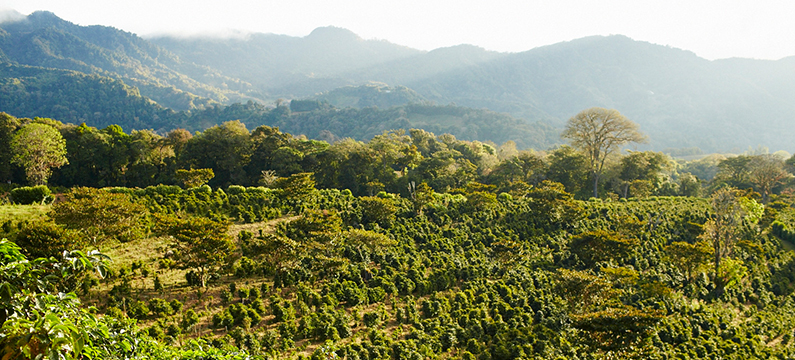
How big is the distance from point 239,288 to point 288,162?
24779 mm

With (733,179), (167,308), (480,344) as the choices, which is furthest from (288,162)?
(733,179)

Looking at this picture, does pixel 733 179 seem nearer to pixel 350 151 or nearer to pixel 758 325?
pixel 758 325

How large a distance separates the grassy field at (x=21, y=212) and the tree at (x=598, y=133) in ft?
154

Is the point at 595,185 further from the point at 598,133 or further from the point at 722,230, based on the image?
the point at 722,230

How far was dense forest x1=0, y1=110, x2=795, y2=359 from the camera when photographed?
11477 millimetres

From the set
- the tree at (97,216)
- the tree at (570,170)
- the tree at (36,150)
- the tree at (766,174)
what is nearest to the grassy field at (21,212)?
the tree at (97,216)

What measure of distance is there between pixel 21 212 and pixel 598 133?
161ft

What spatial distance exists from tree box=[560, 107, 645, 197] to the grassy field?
47.0 m

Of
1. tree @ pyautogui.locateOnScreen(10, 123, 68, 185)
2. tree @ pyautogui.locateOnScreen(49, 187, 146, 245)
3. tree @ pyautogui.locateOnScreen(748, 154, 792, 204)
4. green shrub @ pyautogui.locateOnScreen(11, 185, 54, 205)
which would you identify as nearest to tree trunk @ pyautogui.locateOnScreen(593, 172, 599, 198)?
tree @ pyautogui.locateOnScreen(748, 154, 792, 204)

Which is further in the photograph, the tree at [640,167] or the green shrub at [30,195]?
the tree at [640,167]

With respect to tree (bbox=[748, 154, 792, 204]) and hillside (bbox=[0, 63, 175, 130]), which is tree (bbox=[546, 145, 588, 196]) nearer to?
tree (bbox=[748, 154, 792, 204])

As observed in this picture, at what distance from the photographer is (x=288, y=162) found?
38.4 m

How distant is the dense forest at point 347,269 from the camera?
37.7ft

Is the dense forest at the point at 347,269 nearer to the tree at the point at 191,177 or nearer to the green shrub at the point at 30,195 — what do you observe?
the green shrub at the point at 30,195
